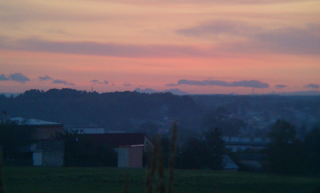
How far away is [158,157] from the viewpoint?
2836 mm

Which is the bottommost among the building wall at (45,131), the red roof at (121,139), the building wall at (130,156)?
the building wall at (130,156)

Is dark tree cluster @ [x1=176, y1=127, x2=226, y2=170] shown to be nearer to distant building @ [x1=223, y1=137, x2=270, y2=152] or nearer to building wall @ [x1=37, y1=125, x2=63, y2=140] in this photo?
distant building @ [x1=223, y1=137, x2=270, y2=152]

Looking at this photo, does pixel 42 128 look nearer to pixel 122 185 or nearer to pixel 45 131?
pixel 45 131

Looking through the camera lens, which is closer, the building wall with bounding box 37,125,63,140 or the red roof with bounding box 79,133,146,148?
the red roof with bounding box 79,133,146,148

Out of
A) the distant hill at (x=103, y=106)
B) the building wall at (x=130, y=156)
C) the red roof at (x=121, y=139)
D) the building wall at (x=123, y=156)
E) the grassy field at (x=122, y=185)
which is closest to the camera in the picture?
the grassy field at (x=122, y=185)

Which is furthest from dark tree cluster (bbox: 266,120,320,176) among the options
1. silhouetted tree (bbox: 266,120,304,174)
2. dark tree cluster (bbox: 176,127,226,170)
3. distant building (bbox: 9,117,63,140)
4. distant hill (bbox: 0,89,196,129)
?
distant hill (bbox: 0,89,196,129)

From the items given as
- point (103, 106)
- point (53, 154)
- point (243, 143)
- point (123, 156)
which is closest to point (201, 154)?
point (123, 156)

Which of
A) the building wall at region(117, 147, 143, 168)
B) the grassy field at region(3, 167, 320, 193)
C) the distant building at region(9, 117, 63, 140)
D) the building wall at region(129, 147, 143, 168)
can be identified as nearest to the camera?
the grassy field at region(3, 167, 320, 193)

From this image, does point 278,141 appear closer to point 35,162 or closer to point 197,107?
point 35,162

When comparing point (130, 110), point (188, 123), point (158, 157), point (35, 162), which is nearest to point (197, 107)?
point (188, 123)

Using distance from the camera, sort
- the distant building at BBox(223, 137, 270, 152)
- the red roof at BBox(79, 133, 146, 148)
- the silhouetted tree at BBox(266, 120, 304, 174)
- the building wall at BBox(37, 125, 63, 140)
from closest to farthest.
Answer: the silhouetted tree at BBox(266, 120, 304, 174) → the red roof at BBox(79, 133, 146, 148) → the distant building at BBox(223, 137, 270, 152) → the building wall at BBox(37, 125, 63, 140)

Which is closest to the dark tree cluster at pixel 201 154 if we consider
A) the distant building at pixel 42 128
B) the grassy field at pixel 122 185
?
the grassy field at pixel 122 185

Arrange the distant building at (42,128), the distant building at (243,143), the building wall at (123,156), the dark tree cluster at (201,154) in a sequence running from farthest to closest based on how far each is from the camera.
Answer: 1. the distant building at (42,128)
2. the distant building at (243,143)
3. the building wall at (123,156)
4. the dark tree cluster at (201,154)

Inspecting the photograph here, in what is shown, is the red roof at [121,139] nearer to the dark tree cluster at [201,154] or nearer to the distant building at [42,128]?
the distant building at [42,128]
